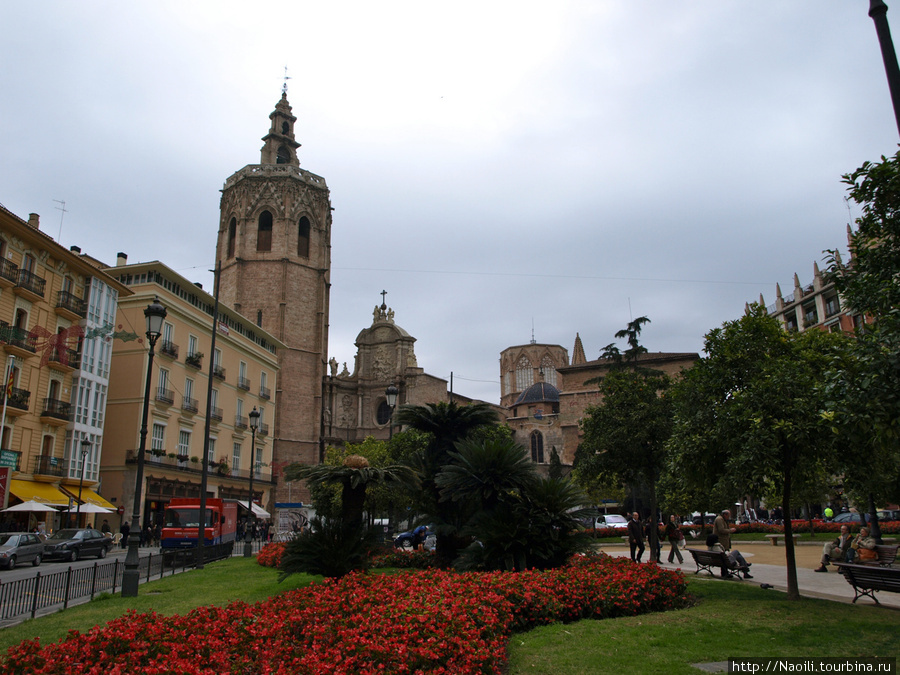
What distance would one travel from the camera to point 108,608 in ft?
37.4

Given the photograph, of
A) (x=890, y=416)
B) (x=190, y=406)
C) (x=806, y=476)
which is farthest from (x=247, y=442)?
(x=890, y=416)

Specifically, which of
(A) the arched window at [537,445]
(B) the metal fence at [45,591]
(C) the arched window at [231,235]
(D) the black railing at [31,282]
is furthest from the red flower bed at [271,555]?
(A) the arched window at [537,445]

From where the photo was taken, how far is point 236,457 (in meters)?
44.2

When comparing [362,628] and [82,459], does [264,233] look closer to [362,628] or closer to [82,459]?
[82,459]

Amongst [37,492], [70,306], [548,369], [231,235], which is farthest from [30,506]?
[548,369]

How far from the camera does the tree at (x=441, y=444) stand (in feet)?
48.6

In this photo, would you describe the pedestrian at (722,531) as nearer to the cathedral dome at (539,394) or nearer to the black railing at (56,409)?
the black railing at (56,409)

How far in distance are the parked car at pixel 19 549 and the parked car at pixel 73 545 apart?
3.86 ft

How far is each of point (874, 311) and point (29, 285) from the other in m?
29.6

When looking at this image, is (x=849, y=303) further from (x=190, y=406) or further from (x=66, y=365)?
(x=190, y=406)

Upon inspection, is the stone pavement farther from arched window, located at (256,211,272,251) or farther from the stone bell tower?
arched window, located at (256,211,272,251)

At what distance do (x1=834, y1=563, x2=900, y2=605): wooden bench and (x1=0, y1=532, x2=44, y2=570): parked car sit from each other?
2083cm

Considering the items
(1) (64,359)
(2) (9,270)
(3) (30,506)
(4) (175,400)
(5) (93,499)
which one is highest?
(2) (9,270)

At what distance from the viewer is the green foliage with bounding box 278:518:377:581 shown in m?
11.7
